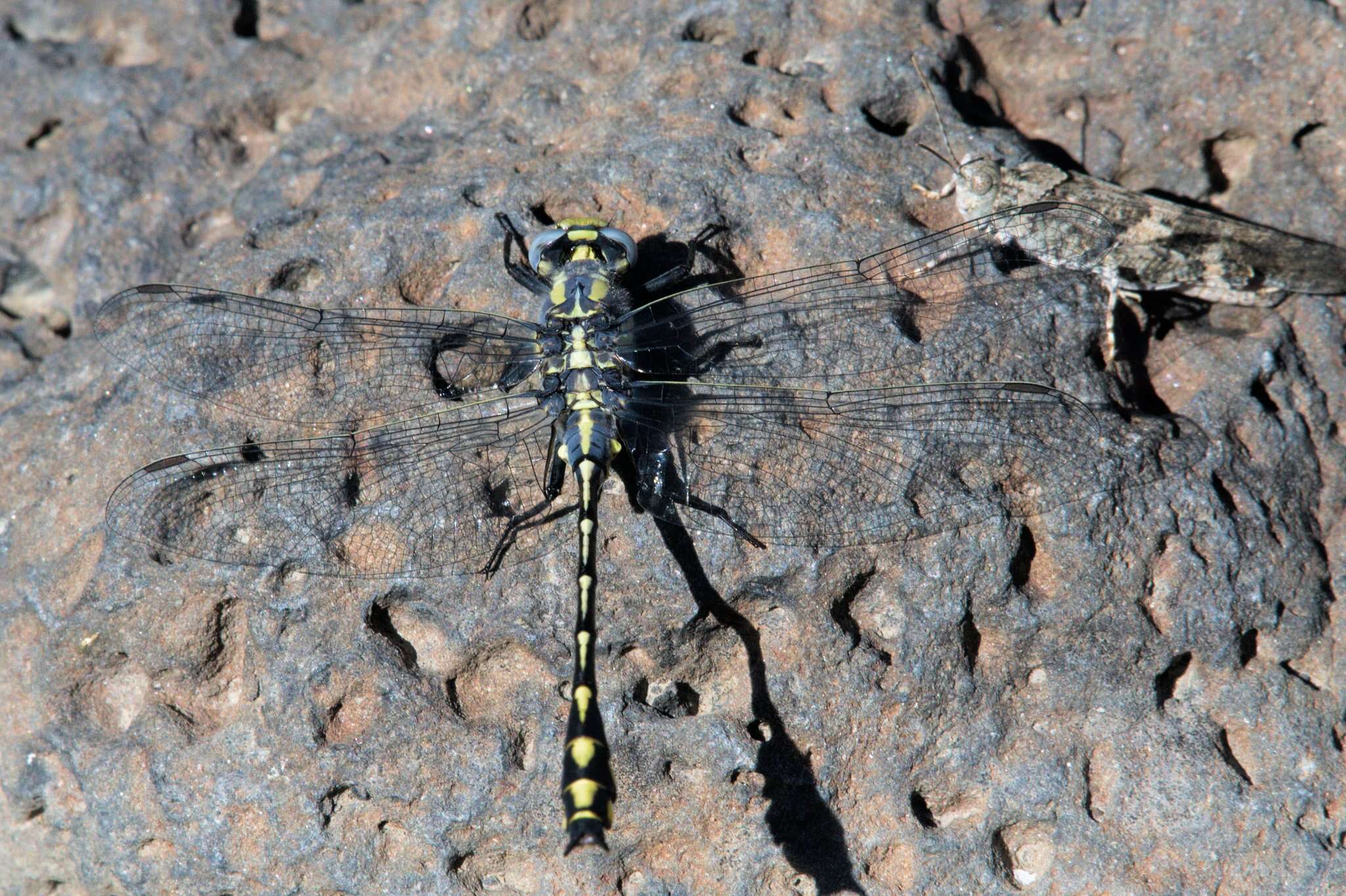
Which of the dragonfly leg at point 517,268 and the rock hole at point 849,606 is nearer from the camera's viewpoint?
the rock hole at point 849,606

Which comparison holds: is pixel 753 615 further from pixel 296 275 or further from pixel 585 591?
pixel 296 275

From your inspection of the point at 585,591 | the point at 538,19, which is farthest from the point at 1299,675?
the point at 538,19

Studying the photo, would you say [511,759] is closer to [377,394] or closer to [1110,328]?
[377,394]

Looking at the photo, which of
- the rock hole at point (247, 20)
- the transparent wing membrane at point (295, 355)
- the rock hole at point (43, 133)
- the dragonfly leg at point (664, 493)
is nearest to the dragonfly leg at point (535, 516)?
the dragonfly leg at point (664, 493)

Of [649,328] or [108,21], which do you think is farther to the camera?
[108,21]

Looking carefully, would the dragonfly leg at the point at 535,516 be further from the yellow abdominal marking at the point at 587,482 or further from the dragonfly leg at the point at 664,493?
the dragonfly leg at the point at 664,493

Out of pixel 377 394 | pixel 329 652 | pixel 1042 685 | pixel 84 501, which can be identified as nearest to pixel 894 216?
pixel 1042 685
